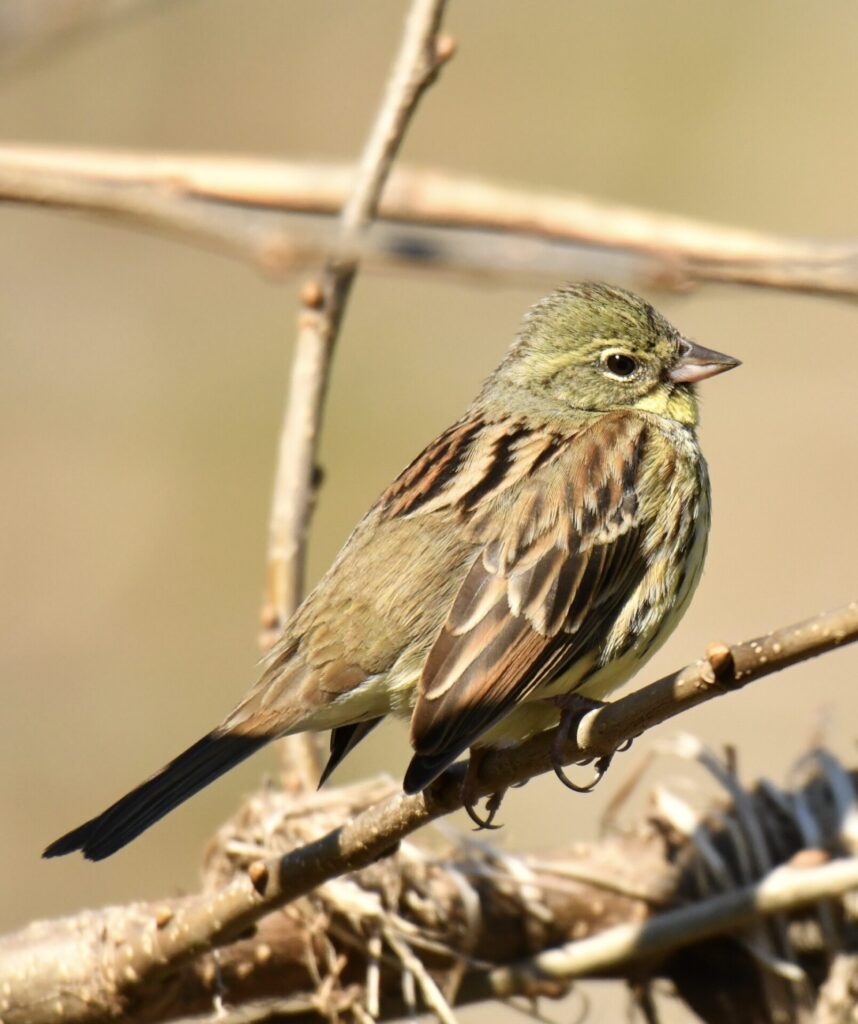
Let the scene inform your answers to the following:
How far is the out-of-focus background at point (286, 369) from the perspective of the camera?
25.5ft

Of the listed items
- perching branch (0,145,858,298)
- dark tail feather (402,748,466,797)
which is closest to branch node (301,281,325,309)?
perching branch (0,145,858,298)

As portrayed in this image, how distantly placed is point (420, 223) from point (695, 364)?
81 cm

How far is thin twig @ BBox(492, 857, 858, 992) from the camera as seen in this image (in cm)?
356

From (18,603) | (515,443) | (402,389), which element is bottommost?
(515,443)

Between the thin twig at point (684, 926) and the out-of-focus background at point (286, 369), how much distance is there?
2.50 m

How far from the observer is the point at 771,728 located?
7461mm

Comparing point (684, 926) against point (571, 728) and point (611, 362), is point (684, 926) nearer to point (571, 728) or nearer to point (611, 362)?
point (571, 728)

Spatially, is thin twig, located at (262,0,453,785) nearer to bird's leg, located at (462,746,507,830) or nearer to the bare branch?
the bare branch

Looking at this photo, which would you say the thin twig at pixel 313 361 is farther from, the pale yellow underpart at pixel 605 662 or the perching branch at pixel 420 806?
the perching branch at pixel 420 806

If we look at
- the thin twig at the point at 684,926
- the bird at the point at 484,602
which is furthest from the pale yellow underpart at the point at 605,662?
the thin twig at the point at 684,926

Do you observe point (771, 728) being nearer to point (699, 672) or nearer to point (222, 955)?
point (222, 955)

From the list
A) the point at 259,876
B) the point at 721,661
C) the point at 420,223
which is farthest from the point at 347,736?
the point at 721,661

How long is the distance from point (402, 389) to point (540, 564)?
20.6 ft

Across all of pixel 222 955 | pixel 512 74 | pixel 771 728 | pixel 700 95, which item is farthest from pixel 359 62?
pixel 222 955
